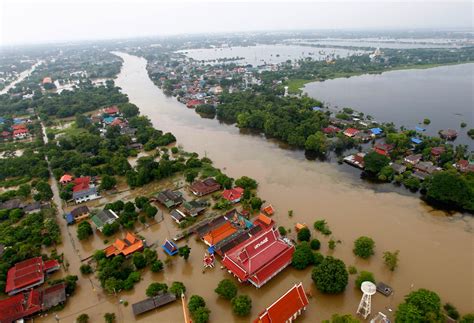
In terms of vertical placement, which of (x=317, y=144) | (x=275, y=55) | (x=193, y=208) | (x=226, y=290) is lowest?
(x=275, y=55)

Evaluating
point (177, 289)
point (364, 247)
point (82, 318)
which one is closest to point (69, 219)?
point (82, 318)

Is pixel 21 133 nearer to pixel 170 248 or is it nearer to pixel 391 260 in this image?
pixel 170 248

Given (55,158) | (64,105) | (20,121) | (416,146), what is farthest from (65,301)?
(64,105)

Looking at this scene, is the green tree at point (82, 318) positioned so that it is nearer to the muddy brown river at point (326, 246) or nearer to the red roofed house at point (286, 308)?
the muddy brown river at point (326, 246)

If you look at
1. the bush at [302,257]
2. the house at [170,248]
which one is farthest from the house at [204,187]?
the bush at [302,257]

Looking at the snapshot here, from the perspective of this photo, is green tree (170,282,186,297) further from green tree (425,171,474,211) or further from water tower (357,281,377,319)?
green tree (425,171,474,211)

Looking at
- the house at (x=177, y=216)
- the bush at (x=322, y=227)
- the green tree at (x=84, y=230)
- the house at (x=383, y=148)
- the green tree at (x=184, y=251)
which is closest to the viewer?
the green tree at (x=184, y=251)
